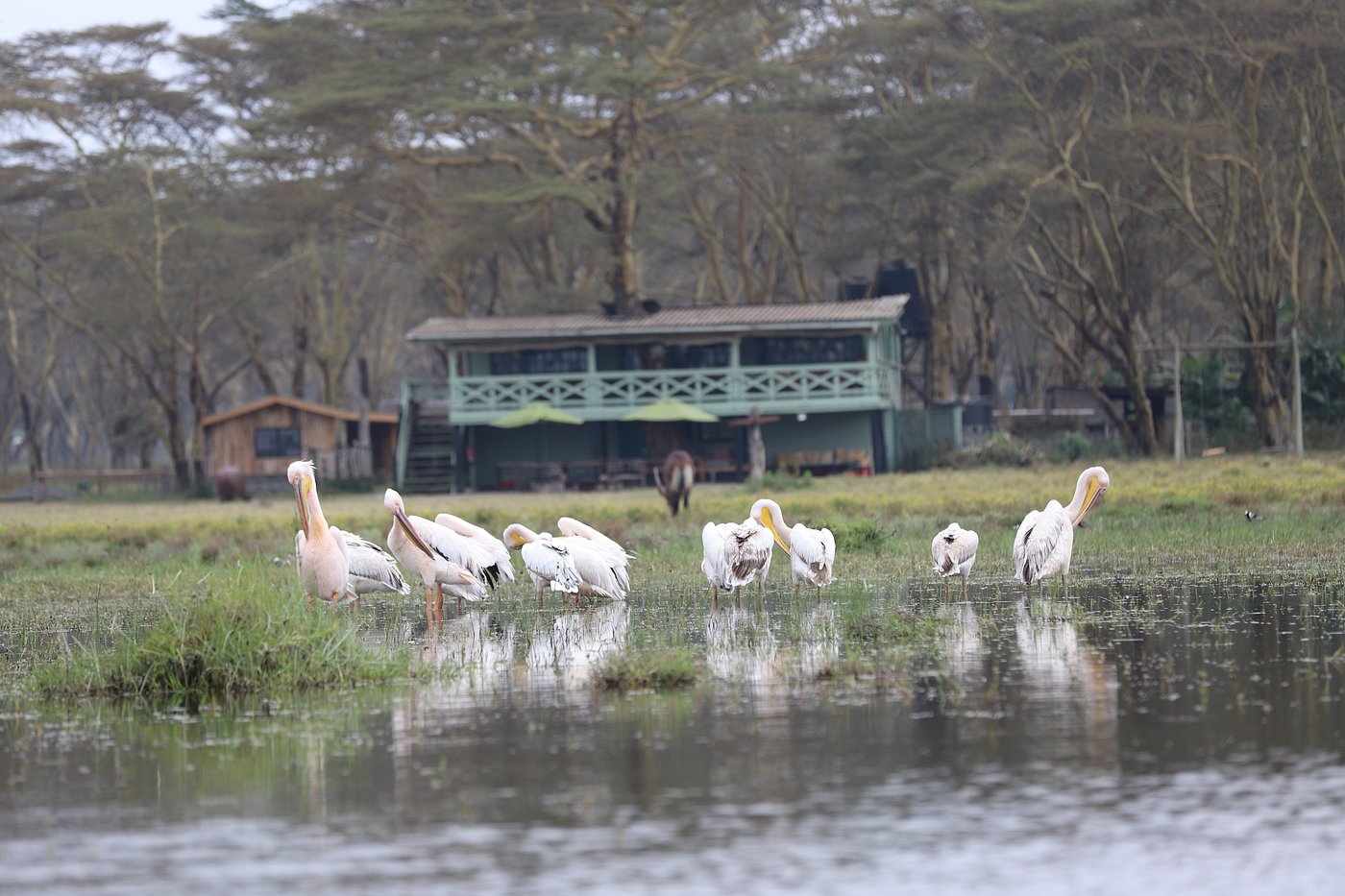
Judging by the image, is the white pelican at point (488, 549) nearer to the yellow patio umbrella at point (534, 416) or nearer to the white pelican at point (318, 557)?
the white pelican at point (318, 557)

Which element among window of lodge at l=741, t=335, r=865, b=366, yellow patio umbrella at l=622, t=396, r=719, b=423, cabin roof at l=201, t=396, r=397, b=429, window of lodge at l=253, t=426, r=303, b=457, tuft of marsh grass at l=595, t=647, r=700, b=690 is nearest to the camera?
tuft of marsh grass at l=595, t=647, r=700, b=690

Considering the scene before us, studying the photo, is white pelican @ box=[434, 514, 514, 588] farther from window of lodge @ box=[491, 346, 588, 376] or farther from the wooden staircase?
window of lodge @ box=[491, 346, 588, 376]

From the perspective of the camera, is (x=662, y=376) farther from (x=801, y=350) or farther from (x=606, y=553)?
(x=606, y=553)

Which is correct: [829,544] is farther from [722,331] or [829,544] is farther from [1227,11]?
[722,331]

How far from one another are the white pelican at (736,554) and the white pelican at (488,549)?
185 centimetres

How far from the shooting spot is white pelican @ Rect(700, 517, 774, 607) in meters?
16.6

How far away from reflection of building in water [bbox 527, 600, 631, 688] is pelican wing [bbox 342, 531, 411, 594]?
55.6 inches

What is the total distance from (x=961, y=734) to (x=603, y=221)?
39.5 metres

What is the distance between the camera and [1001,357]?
276 ft

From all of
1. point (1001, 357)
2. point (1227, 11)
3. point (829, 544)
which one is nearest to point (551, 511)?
point (829, 544)

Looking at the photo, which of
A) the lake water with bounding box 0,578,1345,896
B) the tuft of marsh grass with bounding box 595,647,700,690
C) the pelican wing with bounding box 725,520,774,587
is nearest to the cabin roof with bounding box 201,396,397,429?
the pelican wing with bounding box 725,520,774,587

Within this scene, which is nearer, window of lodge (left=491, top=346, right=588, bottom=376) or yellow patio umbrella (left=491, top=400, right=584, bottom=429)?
yellow patio umbrella (left=491, top=400, right=584, bottom=429)

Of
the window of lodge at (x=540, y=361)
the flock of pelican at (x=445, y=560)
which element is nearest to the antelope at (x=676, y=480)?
the flock of pelican at (x=445, y=560)

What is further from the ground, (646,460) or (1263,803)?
(646,460)
